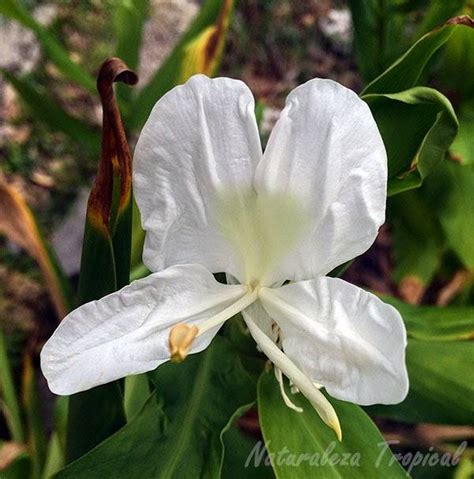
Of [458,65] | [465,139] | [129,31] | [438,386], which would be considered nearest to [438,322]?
[438,386]

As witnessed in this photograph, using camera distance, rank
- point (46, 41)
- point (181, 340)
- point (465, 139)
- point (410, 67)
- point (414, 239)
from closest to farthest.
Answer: point (181, 340), point (410, 67), point (465, 139), point (46, 41), point (414, 239)

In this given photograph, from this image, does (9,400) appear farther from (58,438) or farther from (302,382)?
(302,382)

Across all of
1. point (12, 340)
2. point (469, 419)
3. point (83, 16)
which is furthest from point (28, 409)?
point (83, 16)

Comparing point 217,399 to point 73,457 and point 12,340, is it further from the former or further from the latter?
point 12,340

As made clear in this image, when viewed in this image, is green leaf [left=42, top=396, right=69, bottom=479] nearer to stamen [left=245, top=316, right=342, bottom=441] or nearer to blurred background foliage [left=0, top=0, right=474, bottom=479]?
blurred background foliage [left=0, top=0, right=474, bottom=479]

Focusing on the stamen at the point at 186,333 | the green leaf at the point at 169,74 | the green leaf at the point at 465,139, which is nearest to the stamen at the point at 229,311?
the stamen at the point at 186,333

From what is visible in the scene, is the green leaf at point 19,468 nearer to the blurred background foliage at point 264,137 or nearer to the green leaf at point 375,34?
the blurred background foliage at point 264,137
